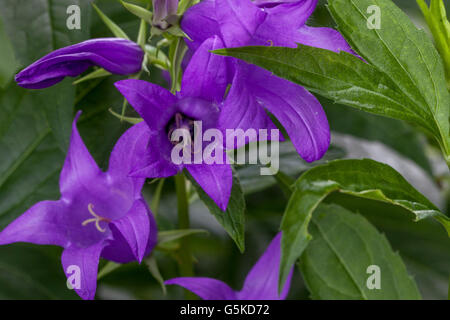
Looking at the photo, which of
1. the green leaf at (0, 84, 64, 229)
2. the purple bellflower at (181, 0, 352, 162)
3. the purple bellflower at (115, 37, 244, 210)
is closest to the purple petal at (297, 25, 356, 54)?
the purple bellflower at (181, 0, 352, 162)

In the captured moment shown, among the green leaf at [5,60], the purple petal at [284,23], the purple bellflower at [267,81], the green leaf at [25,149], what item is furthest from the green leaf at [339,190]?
the green leaf at [5,60]

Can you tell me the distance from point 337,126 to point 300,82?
436 mm

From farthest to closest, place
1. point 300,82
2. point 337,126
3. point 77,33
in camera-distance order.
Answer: point 337,126, point 77,33, point 300,82

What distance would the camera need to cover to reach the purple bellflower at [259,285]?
0.59 metres

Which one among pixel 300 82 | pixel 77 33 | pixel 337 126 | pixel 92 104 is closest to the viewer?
pixel 300 82

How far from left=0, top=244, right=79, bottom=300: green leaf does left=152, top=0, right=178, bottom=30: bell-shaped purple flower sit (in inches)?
15.7

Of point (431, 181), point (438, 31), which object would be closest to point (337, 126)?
point (431, 181)

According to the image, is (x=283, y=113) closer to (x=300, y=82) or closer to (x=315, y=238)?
(x=300, y=82)

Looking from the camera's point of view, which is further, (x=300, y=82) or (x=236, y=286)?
(x=236, y=286)

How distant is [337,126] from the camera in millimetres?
873

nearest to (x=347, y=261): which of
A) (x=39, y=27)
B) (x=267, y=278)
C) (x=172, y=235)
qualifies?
(x=267, y=278)

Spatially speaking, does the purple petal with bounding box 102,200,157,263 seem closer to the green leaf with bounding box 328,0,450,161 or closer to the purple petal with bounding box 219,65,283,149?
the purple petal with bounding box 219,65,283,149

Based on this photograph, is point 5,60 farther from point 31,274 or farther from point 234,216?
point 234,216

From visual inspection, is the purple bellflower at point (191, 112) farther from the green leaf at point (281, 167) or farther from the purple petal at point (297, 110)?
the green leaf at point (281, 167)
